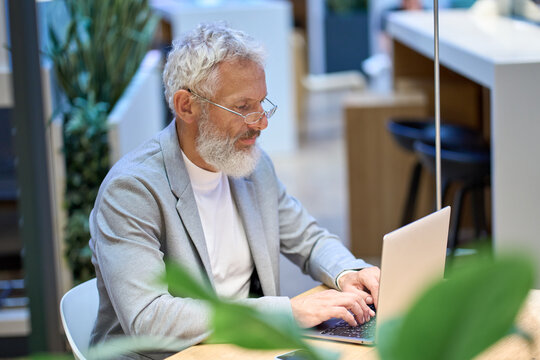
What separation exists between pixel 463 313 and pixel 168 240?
1.32 metres

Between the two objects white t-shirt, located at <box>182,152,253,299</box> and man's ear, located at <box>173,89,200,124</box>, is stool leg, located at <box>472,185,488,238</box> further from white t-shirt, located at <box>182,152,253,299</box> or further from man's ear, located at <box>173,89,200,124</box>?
man's ear, located at <box>173,89,200,124</box>

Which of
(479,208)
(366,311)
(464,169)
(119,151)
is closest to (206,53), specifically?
(366,311)

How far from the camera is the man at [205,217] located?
164cm

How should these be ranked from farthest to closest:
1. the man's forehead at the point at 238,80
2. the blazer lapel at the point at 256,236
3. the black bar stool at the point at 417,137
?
1. the black bar stool at the point at 417,137
2. the blazer lapel at the point at 256,236
3. the man's forehead at the point at 238,80

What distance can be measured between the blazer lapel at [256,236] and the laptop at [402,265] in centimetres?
32

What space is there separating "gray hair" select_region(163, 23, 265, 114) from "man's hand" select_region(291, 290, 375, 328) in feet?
1.75

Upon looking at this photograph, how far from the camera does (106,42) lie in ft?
12.4

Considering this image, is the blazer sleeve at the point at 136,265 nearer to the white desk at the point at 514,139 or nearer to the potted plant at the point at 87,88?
the white desk at the point at 514,139

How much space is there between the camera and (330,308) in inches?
64.4

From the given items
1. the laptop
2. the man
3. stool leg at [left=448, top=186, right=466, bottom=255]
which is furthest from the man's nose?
stool leg at [left=448, top=186, right=466, bottom=255]

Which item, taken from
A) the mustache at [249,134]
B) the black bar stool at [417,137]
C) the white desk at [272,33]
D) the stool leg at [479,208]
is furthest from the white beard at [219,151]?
the white desk at [272,33]

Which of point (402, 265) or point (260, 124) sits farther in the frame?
point (260, 124)

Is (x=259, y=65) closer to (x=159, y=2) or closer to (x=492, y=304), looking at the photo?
(x=492, y=304)

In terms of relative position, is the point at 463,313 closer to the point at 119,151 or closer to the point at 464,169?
the point at 464,169
